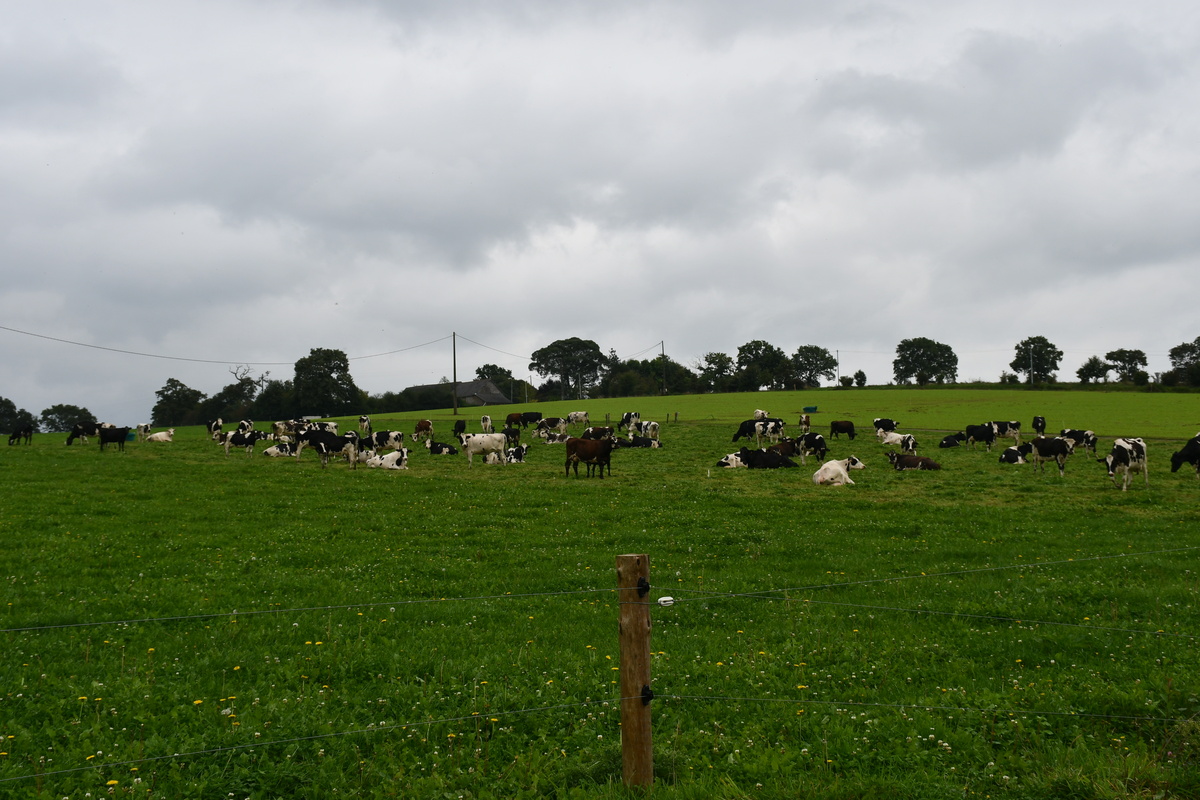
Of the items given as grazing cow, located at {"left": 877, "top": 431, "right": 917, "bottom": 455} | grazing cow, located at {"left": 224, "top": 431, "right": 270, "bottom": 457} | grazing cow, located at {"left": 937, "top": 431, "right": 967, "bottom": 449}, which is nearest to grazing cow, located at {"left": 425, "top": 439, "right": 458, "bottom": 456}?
grazing cow, located at {"left": 224, "top": 431, "right": 270, "bottom": 457}

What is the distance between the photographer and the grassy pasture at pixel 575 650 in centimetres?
573

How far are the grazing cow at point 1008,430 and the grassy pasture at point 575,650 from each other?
2783cm

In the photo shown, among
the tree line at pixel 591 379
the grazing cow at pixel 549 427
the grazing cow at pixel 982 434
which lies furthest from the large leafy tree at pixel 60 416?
the grazing cow at pixel 982 434

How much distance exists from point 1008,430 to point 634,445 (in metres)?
23.3

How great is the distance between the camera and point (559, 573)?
12.6 meters

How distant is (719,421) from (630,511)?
45996mm

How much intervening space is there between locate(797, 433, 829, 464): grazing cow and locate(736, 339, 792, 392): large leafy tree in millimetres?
93582

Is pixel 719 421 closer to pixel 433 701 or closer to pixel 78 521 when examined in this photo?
pixel 78 521

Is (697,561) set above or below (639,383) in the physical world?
below

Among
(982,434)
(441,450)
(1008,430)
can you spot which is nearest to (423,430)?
(441,450)

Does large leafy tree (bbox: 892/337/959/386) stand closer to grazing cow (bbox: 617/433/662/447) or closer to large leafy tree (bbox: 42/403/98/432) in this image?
grazing cow (bbox: 617/433/662/447)

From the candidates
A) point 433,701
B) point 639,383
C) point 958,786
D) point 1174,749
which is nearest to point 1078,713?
point 1174,749

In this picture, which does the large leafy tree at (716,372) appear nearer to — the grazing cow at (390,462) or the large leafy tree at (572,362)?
the large leafy tree at (572,362)

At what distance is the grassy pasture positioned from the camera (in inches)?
225
